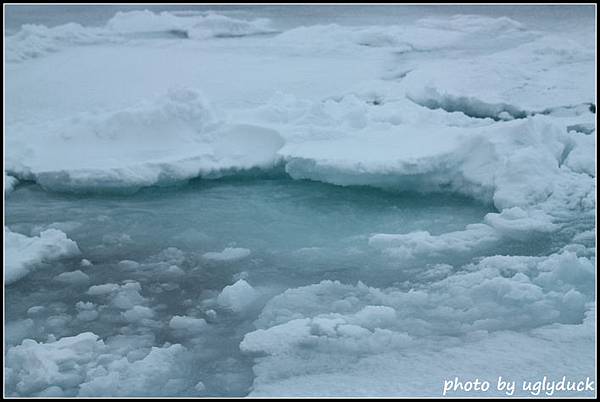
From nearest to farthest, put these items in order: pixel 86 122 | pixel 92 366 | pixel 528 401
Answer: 1. pixel 528 401
2. pixel 92 366
3. pixel 86 122

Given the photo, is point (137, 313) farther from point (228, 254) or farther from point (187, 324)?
point (228, 254)

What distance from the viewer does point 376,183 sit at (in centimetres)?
664

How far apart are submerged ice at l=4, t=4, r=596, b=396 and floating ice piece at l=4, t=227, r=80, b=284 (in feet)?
0.06

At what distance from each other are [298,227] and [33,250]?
209 cm

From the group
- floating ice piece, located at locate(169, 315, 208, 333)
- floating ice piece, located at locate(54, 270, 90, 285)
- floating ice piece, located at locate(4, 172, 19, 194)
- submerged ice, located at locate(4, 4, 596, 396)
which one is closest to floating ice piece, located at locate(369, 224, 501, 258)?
submerged ice, located at locate(4, 4, 596, 396)

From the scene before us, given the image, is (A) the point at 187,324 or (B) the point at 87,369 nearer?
(B) the point at 87,369

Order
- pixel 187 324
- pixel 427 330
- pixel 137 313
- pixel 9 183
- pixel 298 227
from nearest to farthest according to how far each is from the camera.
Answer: pixel 427 330, pixel 187 324, pixel 137 313, pixel 298 227, pixel 9 183

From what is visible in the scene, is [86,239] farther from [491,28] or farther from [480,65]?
[491,28]

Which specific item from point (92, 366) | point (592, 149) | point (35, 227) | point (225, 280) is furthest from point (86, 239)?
point (592, 149)

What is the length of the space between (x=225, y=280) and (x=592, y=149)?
3.96m

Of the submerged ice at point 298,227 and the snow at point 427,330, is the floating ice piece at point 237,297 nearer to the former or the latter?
the submerged ice at point 298,227

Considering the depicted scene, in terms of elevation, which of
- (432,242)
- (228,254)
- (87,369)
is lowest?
(87,369)

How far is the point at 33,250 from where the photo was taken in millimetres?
5441

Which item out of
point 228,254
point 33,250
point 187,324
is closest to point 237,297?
point 187,324
